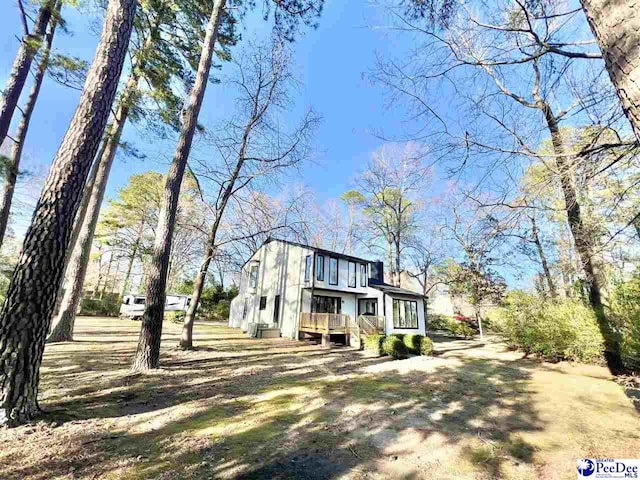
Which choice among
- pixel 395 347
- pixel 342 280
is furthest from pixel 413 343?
pixel 342 280

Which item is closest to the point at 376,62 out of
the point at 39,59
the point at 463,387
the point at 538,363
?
the point at 463,387

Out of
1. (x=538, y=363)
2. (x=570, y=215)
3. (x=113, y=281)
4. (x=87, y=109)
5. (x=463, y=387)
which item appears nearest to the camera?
(x=87, y=109)

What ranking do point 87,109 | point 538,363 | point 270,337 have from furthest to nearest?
point 270,337, point 538,363, point 87,109

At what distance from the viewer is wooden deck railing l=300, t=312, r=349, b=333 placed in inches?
542

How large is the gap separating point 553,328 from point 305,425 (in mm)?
9523

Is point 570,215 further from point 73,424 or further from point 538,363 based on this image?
point 73,424

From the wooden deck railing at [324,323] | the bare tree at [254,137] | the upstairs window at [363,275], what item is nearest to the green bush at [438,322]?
the upstairs window at [363,275]

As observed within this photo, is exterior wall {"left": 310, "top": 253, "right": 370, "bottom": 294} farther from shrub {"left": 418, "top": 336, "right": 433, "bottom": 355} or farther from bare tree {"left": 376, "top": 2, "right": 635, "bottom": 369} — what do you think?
bare tree {"left": 376, "top": 2, "right": 635, "bottom": 369}

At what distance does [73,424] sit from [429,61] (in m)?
6.19

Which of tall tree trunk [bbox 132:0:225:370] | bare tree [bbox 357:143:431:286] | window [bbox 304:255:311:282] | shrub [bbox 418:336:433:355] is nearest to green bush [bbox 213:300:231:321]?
window [bbox 304:255:311:282]

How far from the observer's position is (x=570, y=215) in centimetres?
537

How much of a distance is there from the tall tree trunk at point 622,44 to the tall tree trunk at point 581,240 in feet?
5.52

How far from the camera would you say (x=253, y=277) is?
1961 centimetres

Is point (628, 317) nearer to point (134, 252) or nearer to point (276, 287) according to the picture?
point (276, 287)
